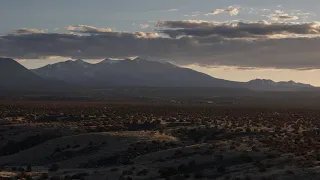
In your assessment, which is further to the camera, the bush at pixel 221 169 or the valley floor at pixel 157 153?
the bush at pixel 221 169

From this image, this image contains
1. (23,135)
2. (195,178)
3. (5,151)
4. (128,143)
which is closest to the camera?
(195,178)

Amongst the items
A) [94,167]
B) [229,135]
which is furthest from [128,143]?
[229,135]

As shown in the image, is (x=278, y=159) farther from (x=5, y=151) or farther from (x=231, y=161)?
(x=5, y=151)

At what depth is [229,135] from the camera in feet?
152

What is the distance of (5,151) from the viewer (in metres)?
45.2

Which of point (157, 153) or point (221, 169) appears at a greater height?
point (221, 169)

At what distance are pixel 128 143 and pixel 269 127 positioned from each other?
56.9 feet

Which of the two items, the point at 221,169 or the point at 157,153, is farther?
the point at 157,153

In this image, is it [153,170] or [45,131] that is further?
[45,131]

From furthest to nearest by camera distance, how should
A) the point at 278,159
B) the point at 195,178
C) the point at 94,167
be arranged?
1. the point at 94,167
2. the point at 278,159
3. the point at 195,178

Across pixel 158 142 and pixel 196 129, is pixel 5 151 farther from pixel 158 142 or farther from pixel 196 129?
pixel 196 129

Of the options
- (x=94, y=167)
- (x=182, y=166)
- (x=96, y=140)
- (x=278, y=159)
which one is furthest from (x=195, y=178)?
(x=96, y=140)

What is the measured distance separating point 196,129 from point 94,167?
55.7 ft

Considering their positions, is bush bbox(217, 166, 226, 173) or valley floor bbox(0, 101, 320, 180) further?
bush bbox(217, 166, 226, 173)
